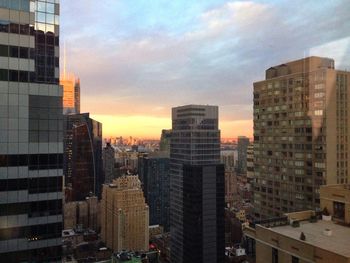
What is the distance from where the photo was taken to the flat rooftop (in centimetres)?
812

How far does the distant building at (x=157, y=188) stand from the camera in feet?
310

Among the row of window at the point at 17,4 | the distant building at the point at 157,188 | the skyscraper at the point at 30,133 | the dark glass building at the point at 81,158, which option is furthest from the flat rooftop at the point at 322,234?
the dark glass building at the point at 81,158

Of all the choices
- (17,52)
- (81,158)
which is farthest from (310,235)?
(81,158)

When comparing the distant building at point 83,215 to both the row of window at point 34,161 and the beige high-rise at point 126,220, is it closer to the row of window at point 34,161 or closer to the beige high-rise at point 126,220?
the beige high-rise at point 126,220

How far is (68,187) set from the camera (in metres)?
104

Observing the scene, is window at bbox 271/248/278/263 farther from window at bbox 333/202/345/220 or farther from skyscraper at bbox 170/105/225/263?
skyscraper at bbox 170/105/225/263

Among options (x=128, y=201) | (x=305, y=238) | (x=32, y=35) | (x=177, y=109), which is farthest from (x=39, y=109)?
(x=128, y=201)

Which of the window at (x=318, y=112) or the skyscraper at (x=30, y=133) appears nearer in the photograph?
the skyscraper at (x=30, y=133)

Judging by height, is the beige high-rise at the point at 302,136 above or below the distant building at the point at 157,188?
above

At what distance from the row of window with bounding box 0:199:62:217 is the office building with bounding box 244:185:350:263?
7520 mm

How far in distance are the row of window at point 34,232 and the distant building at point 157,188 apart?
80.0 metres

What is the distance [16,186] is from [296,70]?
20.1 meters

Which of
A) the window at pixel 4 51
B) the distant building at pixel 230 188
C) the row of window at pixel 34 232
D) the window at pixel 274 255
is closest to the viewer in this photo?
the window at pixel 274 255

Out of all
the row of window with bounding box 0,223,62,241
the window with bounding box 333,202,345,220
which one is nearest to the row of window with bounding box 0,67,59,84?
the row of window with bounding box 0,223,62,241
